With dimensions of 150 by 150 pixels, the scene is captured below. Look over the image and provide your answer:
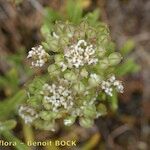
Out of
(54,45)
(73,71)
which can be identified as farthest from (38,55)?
(73,71)

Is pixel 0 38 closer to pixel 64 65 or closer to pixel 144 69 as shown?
pixel 144 69

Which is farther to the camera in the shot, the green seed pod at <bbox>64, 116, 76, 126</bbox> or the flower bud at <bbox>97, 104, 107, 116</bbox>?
the flower bud at <bbox>97, 104, 107, 116</bbox>

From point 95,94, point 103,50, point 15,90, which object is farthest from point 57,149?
point 103,50

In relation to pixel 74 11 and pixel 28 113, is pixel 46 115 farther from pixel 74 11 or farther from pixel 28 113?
pixel 74 11

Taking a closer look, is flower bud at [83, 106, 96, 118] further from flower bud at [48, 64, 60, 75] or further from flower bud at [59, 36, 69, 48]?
flower bud at [59, 36, 69, 48]

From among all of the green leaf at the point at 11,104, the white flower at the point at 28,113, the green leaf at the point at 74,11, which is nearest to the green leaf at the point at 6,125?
the white flower at the point at 28,113

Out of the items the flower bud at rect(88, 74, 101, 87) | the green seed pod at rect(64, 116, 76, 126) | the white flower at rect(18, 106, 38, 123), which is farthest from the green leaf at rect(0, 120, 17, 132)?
the flower bud at rect(88, 74, 101, 87)

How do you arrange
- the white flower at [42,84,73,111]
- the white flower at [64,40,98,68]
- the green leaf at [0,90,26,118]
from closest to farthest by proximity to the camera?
the white flower at [64,40,98,68]
the white flower at [42,84,73,111]
the green leaf at [0,90,26,118]
